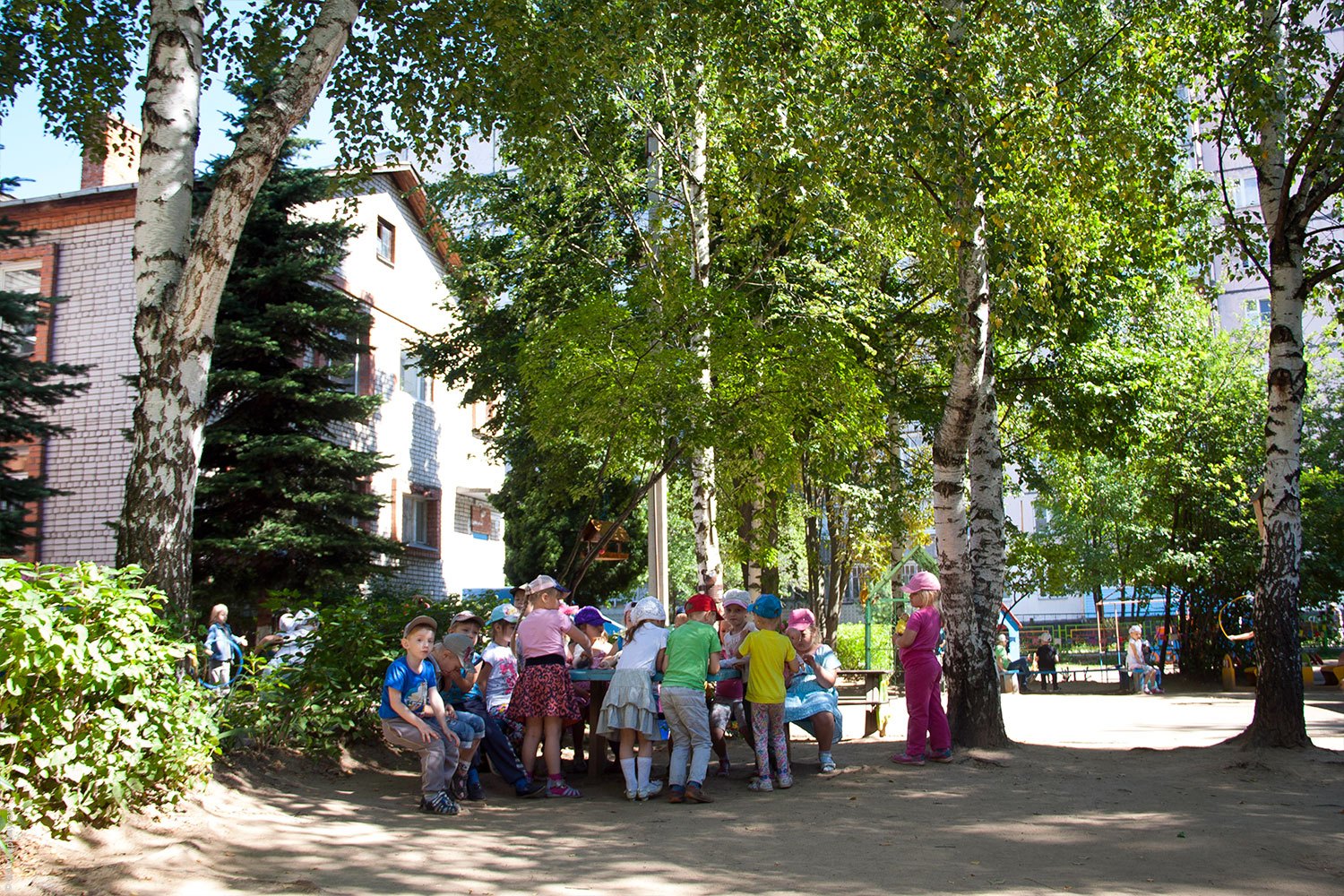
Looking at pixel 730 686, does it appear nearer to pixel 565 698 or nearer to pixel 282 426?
pixel 565 698

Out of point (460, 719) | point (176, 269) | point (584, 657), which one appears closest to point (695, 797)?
point (460, 719)

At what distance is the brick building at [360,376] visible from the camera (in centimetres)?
2014

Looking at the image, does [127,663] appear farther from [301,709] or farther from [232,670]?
[232,670]

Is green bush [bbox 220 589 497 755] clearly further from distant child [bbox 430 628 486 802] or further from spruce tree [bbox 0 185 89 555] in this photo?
spruce tree [bbox 0 185 89 555]

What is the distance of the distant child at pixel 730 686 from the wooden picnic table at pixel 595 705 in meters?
0.11

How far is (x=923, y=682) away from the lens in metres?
10.3

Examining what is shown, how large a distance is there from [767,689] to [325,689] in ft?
12.2

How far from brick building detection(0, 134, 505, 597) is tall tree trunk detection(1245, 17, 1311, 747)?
31.7 ft

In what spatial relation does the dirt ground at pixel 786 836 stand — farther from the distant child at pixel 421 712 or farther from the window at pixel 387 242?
the window at pixel 387 242

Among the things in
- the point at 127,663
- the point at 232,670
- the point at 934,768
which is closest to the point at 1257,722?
the point at 934,768

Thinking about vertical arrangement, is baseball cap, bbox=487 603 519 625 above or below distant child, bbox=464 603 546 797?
above

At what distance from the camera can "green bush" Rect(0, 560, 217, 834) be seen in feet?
17.3

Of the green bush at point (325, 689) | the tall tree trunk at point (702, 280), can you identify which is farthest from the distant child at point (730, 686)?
the tall tree trunk at point (702, 280)

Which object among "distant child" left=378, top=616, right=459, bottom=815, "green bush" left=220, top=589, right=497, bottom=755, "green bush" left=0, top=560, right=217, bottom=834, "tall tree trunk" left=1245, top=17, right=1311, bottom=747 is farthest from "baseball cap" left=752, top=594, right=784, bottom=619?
"tall tree trunk" left=1245, top=17, right=1311, bottom=747
